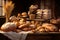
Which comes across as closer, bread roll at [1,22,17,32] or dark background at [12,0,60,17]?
bread roll at [1,22,17,32]

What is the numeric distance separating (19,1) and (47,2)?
2.29 ft

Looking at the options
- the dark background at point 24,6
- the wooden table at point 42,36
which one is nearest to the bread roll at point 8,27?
the wooden table at point 42,36

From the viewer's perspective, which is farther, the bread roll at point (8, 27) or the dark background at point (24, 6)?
the dark background at point (24, 6)

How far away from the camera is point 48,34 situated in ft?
5.56

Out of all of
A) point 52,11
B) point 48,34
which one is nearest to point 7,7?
point 48,34

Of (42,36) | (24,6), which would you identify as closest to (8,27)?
(42,36)

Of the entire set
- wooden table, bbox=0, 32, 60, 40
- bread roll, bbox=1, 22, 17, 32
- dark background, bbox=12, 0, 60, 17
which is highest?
dark background, bbox=12, 0, 60, 17

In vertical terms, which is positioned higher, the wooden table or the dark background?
the dark background

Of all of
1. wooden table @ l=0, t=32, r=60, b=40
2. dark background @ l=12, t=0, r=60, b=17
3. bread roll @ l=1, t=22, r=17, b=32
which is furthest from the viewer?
dark background @ l=12, t=0, r=60, b=17

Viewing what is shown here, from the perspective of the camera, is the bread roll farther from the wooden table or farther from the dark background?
the dark background

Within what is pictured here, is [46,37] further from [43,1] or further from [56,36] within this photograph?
[43,1]

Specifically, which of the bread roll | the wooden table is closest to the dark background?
the bread roll

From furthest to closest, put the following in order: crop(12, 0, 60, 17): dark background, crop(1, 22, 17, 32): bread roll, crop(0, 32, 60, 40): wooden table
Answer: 1. crop(12, 0, 60, 17): dark background
2. crop(1, 22, 17, 32): bread roll
3. crop(0, 32, 60, 40): wooden table

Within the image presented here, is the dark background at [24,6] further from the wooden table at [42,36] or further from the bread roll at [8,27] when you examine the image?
the wooden table at [42,36]
